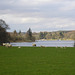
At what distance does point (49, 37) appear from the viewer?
607 feet

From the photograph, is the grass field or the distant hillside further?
the distant hillside

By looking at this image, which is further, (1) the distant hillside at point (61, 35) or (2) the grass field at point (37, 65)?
(1) the distant hillside at point (61, 35)

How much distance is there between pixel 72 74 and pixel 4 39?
5447 cm

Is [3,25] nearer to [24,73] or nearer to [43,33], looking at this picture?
[24,73]

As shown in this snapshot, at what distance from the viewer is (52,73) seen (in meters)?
10.4

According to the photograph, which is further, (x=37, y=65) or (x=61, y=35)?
(x=61, y=35)

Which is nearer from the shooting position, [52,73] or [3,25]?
[52,73]

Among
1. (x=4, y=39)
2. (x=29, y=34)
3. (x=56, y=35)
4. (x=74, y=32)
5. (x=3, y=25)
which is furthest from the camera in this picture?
(x=56, y=35)

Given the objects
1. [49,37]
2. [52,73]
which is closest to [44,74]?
[52,73]

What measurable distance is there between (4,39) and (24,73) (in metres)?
53.7

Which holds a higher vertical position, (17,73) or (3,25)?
(3,25)


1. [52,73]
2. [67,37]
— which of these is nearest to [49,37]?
[67,37]

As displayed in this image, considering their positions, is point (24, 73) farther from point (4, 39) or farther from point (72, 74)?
point (4, 39)

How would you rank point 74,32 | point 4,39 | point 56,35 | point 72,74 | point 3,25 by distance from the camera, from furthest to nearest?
point 56,35, point 74,32, point 3,25, point 4,39, point 72,74
